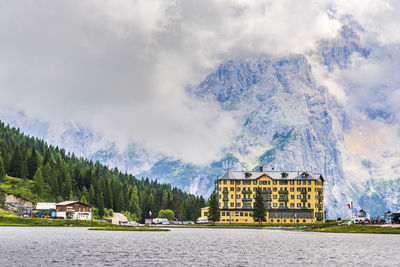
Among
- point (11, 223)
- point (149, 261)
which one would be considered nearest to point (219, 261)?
point (149, 261)

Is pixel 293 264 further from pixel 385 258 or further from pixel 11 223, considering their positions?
pixel 11 223

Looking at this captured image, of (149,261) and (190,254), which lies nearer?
(149,261)

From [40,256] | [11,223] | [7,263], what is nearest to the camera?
[7,263]

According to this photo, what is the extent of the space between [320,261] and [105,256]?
31786 millimetres

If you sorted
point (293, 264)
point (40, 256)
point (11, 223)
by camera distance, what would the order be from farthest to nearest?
point (11, 223), point (40, 256), point (293, 264)

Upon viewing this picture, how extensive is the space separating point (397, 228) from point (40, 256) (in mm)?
116373

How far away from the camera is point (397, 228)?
160m

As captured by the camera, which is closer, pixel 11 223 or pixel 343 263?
pixel 343 263

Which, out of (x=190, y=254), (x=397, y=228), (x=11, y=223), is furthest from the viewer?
(x=11, y=223)

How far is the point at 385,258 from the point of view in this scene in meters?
82.7

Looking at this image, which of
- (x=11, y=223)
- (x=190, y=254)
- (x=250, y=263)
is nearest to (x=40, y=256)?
(x=190, y=254)

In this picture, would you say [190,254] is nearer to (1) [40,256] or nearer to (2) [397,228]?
(1) [40,256]

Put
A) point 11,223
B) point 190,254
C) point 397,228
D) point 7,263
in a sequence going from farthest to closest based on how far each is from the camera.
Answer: point 11,223
point 397,228
point 190,254
point 7,263

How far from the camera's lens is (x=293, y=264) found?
7375cm
